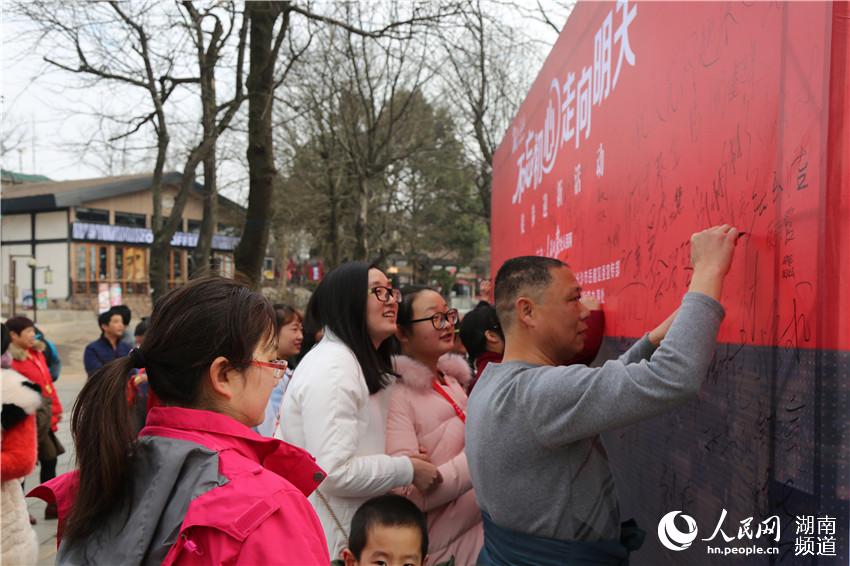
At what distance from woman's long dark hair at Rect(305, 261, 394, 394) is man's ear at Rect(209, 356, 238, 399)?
3.81ft

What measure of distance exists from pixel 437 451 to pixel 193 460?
159 centimetres

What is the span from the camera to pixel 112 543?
1253mm

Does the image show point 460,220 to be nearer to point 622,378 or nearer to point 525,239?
point 525,239

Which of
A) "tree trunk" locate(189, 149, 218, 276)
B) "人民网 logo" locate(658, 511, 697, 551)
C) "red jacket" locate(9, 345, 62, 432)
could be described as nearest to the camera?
"人民网 logo" locate(658, 511, 697, 551)

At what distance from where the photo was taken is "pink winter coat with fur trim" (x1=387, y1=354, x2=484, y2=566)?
2.63m

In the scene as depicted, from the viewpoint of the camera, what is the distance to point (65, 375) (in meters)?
18.9

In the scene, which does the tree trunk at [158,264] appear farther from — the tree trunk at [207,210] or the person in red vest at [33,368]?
the person in red vest at [33,368]

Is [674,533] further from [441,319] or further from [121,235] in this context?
[121,235]

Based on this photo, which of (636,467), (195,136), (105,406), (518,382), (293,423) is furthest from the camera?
(195,136)

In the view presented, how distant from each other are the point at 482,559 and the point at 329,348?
0.84 meters

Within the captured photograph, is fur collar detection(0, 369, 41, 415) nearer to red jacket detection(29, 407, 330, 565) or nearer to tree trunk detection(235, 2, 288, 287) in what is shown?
red jacket detection(29, 407, 330, 565)

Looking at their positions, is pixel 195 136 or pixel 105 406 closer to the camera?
pixel 105 406

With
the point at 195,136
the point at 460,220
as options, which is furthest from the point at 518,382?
the point at 460,220
